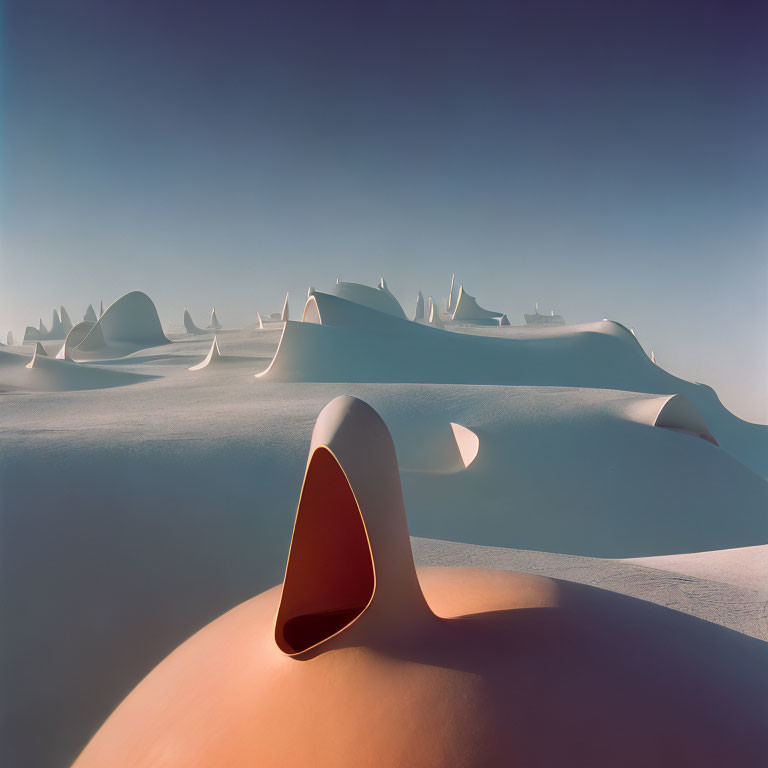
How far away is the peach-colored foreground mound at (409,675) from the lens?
1746 millimetres

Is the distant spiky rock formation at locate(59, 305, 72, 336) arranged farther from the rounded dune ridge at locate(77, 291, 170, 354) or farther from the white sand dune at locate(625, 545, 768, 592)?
the white sand dune at locate(625, 545, 768, 592)

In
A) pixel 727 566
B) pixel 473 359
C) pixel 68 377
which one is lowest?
pixel 727 566

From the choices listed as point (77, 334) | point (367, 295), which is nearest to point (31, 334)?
point (77, 334)

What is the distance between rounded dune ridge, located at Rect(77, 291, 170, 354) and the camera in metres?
25.8

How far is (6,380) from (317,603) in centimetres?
1482

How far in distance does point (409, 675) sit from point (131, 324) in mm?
27225

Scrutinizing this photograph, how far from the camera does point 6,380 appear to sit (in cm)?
1419

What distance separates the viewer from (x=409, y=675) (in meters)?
1.89

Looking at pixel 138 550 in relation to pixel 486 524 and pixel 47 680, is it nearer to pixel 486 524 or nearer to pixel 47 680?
pixel 47 680

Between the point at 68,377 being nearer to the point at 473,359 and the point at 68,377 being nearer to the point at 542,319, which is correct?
the point at 473,359

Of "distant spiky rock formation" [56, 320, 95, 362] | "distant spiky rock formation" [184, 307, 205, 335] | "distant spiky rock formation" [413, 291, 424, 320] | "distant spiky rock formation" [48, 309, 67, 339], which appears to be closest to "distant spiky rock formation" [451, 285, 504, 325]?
"distant spiky rock formation" [413, 291, 424, 320]

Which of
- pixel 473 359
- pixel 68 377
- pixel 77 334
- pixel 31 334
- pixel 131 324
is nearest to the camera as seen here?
pixel 68 377

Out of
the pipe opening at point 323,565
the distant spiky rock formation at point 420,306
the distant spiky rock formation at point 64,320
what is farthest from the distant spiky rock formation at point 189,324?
the pipe opening at point 323,565

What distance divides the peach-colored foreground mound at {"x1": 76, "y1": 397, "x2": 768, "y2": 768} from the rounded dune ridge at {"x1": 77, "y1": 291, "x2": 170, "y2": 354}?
25059 millimetres
